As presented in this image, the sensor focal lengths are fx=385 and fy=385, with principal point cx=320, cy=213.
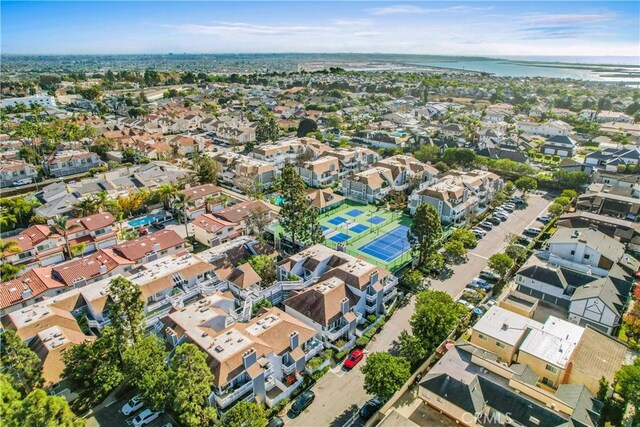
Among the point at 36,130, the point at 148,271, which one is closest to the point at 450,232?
the point at 148,271

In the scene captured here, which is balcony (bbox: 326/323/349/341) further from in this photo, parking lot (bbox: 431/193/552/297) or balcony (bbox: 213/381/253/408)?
parking lot (bbox: 431/193/552/297)

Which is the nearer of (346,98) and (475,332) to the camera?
(475,332)

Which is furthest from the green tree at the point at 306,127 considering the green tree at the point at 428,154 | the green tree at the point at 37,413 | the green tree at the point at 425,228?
the green tree at the point at 37,413

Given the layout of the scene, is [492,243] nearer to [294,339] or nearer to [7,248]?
[294,339]

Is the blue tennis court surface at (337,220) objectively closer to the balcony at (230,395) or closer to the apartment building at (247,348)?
the apartment building at (247,348)

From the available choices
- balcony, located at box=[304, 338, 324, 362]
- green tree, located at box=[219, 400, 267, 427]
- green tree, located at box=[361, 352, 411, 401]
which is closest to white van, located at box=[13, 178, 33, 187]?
balcony, located at box=[304, 338, 324, 362]

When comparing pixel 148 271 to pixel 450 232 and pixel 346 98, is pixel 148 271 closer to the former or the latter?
pixel 450 232
